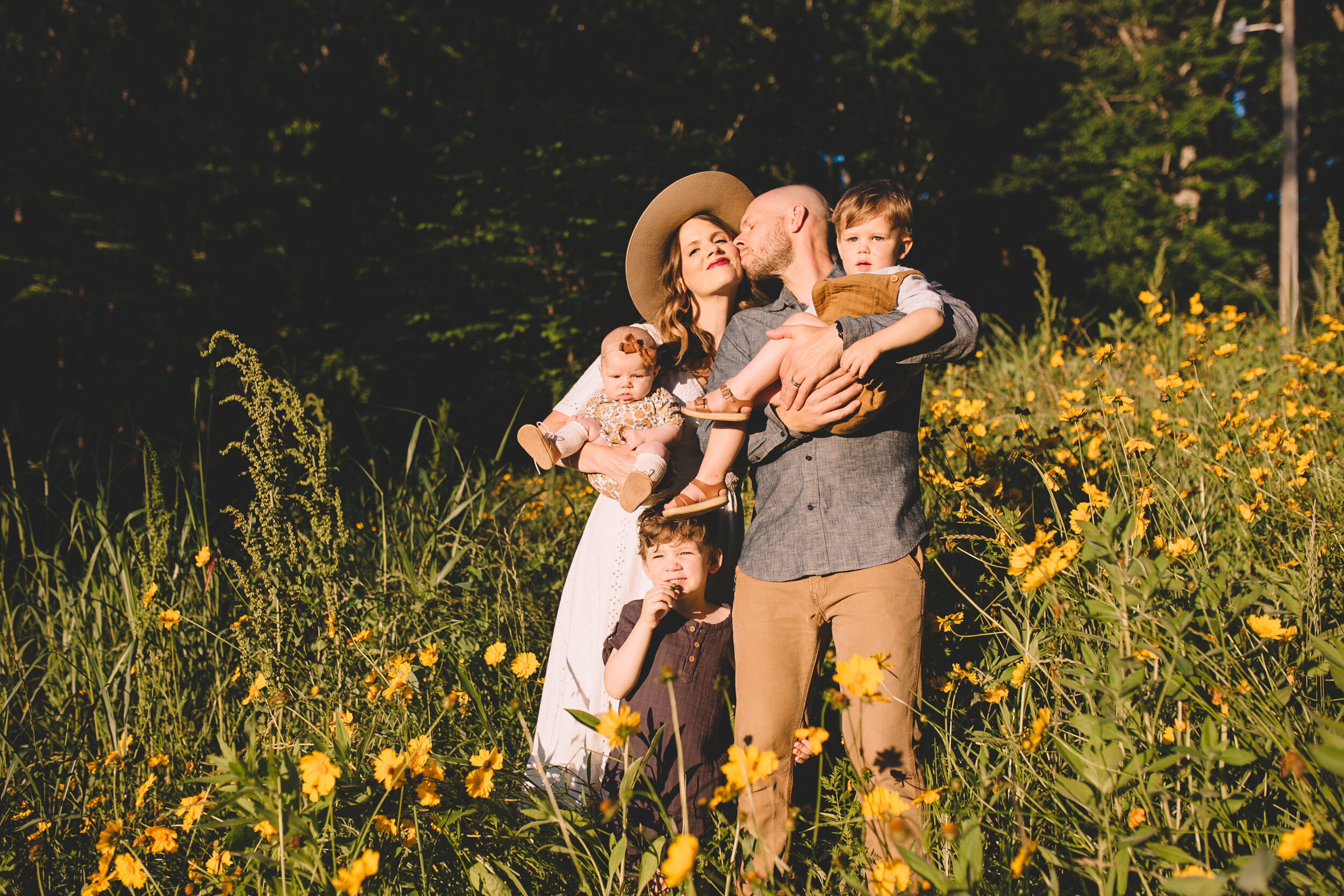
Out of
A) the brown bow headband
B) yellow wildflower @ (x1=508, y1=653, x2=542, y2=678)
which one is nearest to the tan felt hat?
the brown bow headband

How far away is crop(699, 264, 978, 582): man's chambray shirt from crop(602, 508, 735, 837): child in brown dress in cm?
19

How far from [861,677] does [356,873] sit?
0.84 m

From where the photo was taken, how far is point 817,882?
66.3 inches

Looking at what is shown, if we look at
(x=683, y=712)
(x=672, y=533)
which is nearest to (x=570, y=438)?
(x=672, y=533)

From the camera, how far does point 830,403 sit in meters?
1.50

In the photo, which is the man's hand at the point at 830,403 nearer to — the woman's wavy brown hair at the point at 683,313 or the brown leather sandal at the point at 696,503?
the brown leather sandal at the point at 696,503

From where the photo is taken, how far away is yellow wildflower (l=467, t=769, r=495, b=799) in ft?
4.39

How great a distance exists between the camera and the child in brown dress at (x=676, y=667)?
5.68 feet

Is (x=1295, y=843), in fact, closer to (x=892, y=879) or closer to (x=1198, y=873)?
(x=1198, y=873)

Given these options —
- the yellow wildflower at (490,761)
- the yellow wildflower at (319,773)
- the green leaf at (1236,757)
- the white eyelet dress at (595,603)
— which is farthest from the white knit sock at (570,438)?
the green leaf at (1236,757)

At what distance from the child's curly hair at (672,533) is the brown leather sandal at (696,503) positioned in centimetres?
7

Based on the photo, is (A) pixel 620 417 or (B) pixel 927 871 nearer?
(B) pixel 927 871

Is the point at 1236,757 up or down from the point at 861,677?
down

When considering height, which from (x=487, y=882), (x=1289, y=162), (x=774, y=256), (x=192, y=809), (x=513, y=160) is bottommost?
(x=487, y=882)
